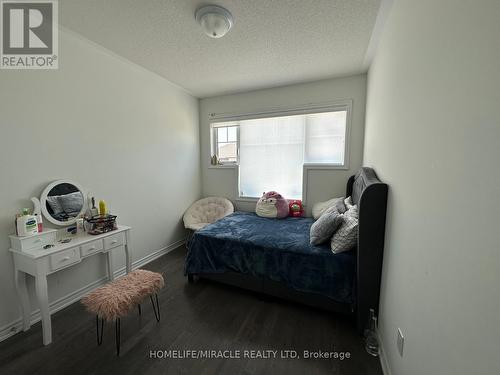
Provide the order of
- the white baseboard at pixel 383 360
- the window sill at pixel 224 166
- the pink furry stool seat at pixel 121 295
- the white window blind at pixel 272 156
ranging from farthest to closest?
the window sill at pixel 224 166 < the white window blind at pixel 272 156 < the pink furry stool seat at pixel 121 295 < the white baseboard at pixel 383 360

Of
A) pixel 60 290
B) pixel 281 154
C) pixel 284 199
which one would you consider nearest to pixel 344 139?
pixel 281 154

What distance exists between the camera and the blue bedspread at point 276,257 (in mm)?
1759

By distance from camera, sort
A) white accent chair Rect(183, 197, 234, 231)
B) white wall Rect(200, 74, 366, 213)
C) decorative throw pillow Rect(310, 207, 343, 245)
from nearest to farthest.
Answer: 1. decorative throw pillow Rect(310, 207, 343, 245)
2. white wall Rect(200, 74, 366, 213)
3. white accent chair Rect(183, 197, 234, 231)

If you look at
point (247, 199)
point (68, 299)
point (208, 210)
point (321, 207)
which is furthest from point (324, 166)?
point (68, 299)

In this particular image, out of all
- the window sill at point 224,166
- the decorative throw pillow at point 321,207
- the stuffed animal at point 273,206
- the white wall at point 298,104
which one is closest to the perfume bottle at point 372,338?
the decorative throw pillow at point 321,207

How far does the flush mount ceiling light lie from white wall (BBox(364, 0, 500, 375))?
49.7 inches

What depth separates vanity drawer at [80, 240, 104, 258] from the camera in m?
1.80

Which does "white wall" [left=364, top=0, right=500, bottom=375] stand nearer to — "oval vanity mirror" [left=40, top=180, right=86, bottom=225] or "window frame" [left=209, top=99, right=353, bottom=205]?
"window frame" [left=209, top=99, right=353, bottom=205]

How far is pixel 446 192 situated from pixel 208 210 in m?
3.28

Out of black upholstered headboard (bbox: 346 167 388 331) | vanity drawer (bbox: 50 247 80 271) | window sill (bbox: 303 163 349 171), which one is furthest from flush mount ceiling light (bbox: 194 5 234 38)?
vanity drawer (bbox: 50 247 80 271)

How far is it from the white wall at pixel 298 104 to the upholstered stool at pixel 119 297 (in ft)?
7.02

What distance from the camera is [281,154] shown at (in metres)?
3.42

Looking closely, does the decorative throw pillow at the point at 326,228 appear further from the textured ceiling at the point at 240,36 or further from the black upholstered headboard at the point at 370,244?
the textured ceiling at the point at 240,36

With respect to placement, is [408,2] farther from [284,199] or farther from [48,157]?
[48,157]
